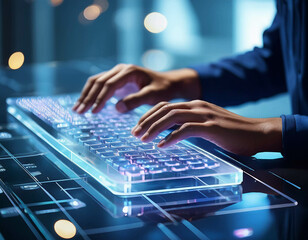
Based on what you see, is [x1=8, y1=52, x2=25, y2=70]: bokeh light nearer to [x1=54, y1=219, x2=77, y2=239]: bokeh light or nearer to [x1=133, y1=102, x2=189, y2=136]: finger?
[x1=133, y1=102, x2=189, y2=136]: finger

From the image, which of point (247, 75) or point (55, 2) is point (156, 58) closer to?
point (55, 2)

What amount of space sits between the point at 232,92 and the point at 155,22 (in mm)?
2569

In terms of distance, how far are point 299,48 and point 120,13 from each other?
247 centimetres

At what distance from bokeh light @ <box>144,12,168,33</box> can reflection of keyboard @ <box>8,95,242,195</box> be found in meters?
2.86

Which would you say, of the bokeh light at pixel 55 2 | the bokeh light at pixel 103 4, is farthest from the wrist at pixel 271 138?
the bokeh light at pixel 103 4

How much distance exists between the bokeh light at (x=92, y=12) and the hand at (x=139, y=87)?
1966 mm

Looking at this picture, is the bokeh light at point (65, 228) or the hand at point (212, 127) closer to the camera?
the bokeh light at point (65, 228)

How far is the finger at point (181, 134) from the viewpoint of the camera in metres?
0.98

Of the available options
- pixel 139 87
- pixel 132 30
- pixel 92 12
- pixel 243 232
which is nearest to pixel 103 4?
pixel 92 12

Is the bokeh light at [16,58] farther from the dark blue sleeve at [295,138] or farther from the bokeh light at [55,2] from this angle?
the dark blue sleeve at [295,138]

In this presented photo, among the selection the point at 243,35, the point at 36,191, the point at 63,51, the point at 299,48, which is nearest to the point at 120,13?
the point at 63,51

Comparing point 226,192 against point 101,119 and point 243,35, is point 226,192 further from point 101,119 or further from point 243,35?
point 243,35

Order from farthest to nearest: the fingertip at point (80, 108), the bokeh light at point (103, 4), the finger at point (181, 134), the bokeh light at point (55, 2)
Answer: the bokeh light at point (103, 4), the bokeh light at point (55, 2), the fingertip at point (80, 108), the finger at point (181, 134)

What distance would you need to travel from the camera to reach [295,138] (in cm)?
106
